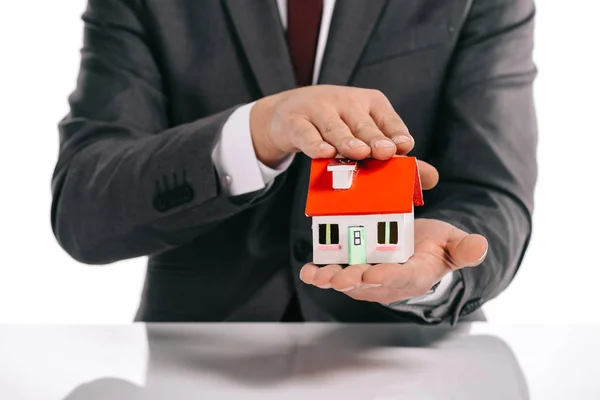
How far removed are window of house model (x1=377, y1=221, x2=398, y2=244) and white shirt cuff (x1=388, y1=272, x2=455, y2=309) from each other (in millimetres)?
223

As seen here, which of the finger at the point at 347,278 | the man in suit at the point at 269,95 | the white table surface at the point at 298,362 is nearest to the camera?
the finger at the point at 347,278

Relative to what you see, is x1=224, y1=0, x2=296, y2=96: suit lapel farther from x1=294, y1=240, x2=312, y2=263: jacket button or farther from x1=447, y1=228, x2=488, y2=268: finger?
x1=447, y1=228, x2=488, y2=268: finger

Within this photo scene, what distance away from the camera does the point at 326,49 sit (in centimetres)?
129

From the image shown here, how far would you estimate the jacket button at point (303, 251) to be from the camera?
1.26 m

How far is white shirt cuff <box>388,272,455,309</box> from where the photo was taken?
3.57 feet

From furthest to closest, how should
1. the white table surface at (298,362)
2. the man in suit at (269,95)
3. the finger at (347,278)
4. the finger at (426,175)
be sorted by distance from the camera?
the man in suit at (269,95) < the finger at (426,175) < the white table surface at (298,362) < the finger at (347,278)

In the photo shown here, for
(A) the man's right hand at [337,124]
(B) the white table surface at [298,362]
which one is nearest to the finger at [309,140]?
(A) the man's right hand at [337,124]

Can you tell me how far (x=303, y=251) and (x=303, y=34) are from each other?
0.35 m

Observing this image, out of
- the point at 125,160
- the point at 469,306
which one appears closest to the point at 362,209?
the point at 469,306

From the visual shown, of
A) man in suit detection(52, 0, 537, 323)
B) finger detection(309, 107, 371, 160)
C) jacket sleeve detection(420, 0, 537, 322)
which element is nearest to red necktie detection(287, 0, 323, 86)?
man in suit detection(52, 0, 537, 323)

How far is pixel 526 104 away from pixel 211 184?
56cm

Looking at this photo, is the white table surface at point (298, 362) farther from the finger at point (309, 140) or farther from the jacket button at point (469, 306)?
the finger at point (309, 140)

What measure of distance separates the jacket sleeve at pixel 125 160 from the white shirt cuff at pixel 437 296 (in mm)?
258

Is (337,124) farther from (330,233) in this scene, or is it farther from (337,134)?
(330,233)
